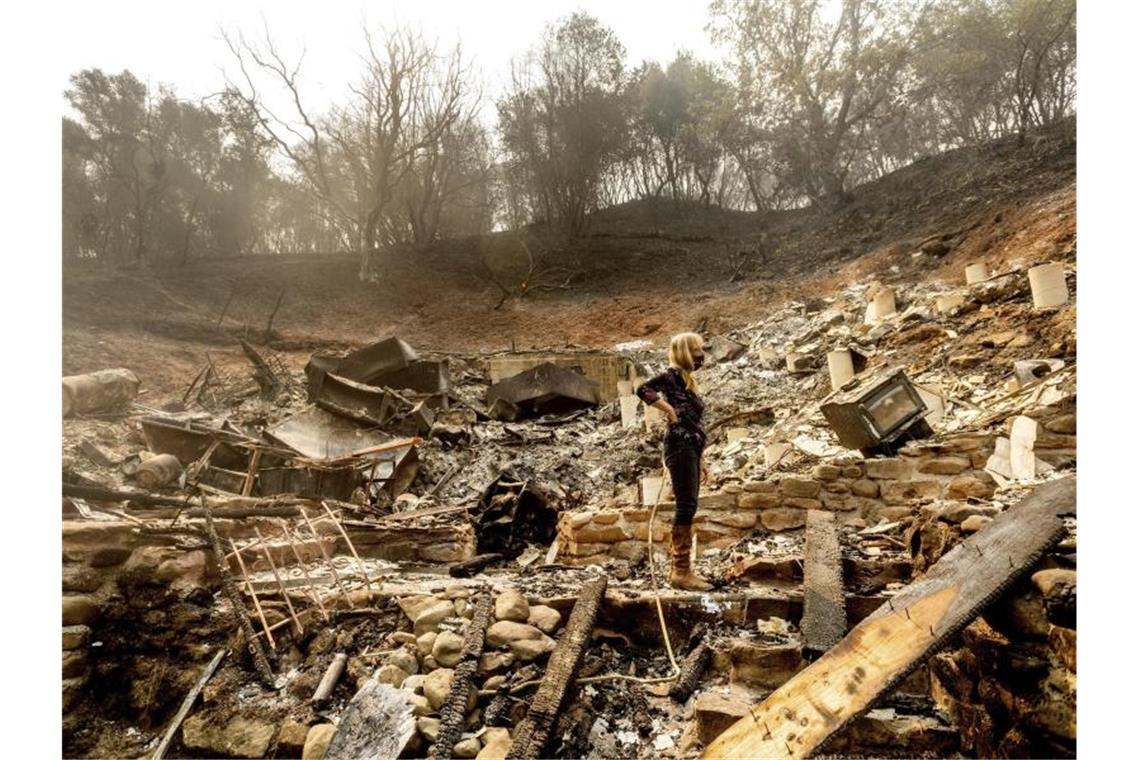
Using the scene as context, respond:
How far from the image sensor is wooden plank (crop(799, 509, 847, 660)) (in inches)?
81.6

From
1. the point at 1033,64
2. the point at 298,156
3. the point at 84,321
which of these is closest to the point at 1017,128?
the point at 1033,64

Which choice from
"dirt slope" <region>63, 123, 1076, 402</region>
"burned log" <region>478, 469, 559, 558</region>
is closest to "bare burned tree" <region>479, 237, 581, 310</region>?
"dirt slope" <region>63, 123, 1076, 402</region>

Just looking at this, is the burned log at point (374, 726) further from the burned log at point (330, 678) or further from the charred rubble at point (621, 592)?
the burned log at point (330, 678)

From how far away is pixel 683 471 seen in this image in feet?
9.92

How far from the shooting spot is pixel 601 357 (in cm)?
1124

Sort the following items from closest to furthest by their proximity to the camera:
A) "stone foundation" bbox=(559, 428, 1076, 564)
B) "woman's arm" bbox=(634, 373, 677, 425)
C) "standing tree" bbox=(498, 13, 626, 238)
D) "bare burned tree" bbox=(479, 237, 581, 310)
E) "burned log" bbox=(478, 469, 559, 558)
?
"woman's arm" bbox=(634, 373, 677, 425) < "stone foundation" bbox=(559, 428, 1076, 564) < "burned log" bbox=(478, 469, 559, 558) < "standing tree" bbox=(498, 13, 626, 238) < "bare burned tree" bbox=(479, 237, 581, 310)

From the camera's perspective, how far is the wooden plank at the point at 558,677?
6.21ft

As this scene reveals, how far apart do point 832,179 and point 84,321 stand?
17.5 metres

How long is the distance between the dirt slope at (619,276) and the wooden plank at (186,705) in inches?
269

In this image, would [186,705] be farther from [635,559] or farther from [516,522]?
[516,522]

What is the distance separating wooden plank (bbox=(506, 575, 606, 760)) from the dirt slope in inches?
203

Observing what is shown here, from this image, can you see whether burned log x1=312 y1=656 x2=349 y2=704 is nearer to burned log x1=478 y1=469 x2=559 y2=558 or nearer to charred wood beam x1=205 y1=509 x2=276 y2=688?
charred wood beam x1=205 y1=509 x2=276 y2=688

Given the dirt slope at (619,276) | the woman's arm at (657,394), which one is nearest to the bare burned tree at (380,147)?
the dirt slope at (619,276)
